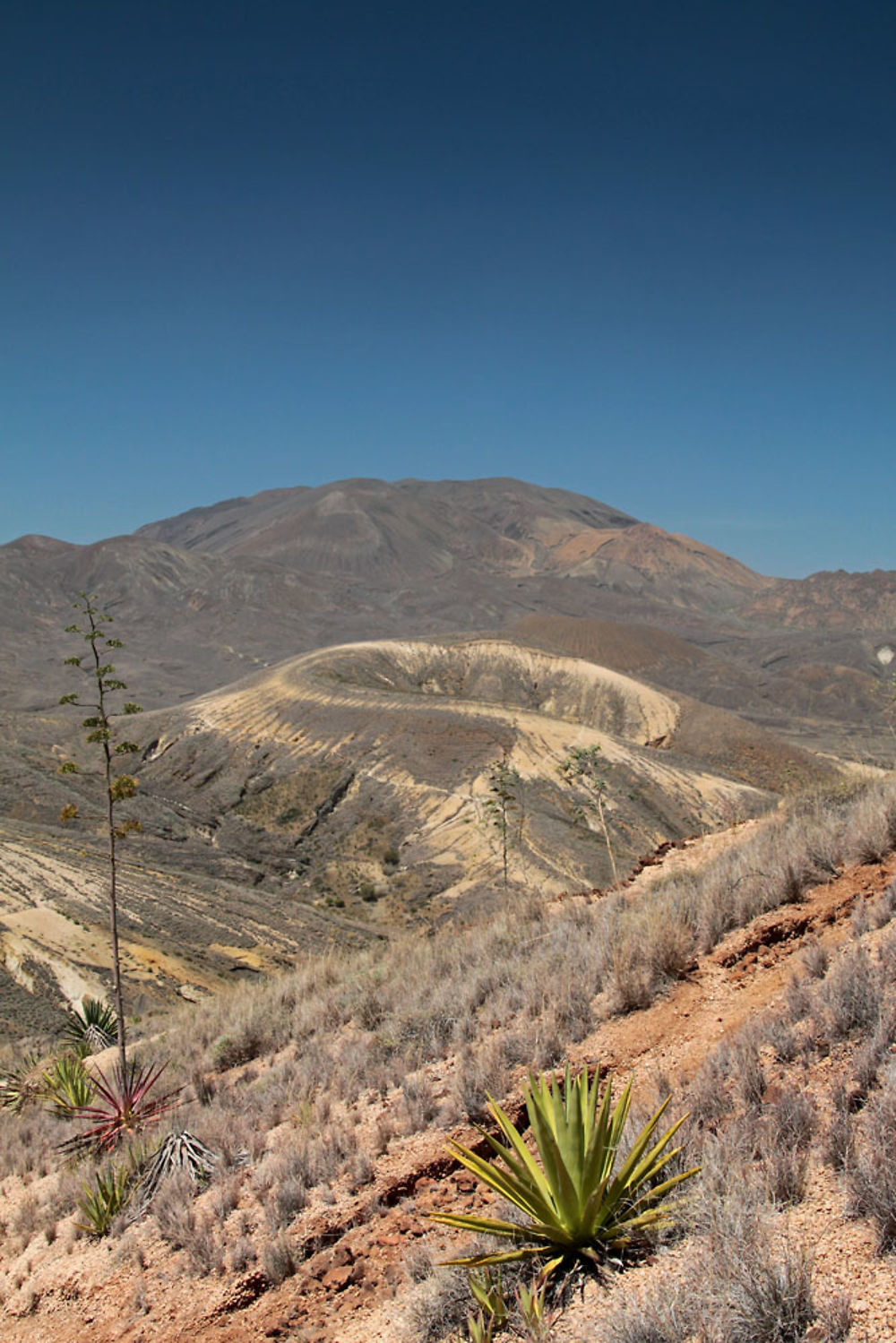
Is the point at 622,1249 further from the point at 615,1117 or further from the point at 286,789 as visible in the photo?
the point at 286,789

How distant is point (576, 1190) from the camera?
3.50m

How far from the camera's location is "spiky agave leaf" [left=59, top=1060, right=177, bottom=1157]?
744 centimetres

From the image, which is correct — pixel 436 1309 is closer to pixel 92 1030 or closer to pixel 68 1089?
pixel 68 1089

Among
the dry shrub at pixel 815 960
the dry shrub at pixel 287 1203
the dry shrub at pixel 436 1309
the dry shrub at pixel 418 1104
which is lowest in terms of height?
the dry shrub at pixel 287 1203

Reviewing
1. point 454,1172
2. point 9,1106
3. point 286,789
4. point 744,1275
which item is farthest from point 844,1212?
point 286,789

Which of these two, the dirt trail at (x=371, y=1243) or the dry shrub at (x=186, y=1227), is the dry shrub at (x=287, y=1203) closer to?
the dirt trail at (x=371, y=1243)

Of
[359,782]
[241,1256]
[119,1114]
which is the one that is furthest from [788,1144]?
[359,782]

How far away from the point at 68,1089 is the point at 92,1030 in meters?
4.08

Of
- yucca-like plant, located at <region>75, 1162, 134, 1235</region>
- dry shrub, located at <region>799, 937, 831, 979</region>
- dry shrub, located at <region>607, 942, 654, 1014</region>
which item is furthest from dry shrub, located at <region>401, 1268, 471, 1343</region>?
yucca-like plant, located at <region>75, 1162, 134, 1235</region>

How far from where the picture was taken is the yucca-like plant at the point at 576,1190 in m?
3.40

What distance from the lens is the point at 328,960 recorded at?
34.9 ft

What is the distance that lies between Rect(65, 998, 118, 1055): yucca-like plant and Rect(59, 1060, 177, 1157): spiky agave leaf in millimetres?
3927

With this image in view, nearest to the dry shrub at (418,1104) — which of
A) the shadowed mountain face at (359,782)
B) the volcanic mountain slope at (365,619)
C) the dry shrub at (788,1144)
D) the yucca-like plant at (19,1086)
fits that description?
the dry shrub at (788,1144)

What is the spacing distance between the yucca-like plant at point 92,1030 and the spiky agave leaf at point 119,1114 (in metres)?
3.93
